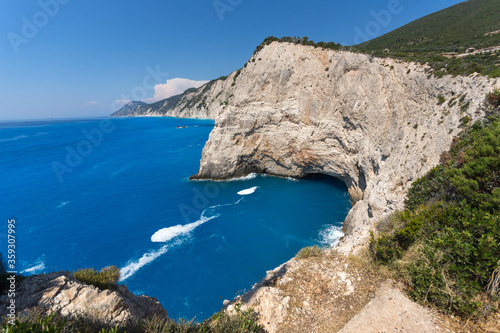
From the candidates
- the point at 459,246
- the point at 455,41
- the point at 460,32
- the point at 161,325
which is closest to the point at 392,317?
the point at 459,246

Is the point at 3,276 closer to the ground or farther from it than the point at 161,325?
Result: farther from it

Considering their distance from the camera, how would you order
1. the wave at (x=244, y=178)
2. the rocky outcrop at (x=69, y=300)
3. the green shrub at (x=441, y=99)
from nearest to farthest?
the rocky outcrop at (x=69, y=300) < the green shrub at (x=441, y=99) < the wave at (x=244, y=178)

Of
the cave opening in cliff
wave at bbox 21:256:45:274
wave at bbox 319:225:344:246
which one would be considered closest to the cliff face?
wave at bbox 319:225:344:246

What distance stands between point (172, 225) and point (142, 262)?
6.09m

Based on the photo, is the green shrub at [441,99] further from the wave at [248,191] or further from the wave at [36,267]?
the wave at [36,267]

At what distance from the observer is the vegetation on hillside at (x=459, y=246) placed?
5000mm

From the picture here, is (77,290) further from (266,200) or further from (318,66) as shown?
(318,66)

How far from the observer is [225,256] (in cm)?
2058

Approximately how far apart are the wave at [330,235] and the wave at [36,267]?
28.1m

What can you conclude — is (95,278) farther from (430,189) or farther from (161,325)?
(430,189)

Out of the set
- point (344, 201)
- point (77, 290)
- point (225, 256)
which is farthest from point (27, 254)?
point (344, 201)

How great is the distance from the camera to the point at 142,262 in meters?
20.4

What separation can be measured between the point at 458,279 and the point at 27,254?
3406 centimetres

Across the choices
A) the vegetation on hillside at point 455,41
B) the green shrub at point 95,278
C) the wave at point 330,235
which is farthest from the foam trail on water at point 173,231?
the vegetation on hillside at point 455,41
